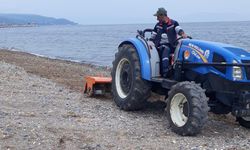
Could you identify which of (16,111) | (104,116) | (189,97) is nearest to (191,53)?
(189,97)

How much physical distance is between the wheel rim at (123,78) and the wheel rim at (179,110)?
1647 millimetres

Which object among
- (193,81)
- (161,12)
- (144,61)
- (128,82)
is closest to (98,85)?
(128,82)

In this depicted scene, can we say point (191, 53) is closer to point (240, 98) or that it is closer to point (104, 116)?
point (240, 98)

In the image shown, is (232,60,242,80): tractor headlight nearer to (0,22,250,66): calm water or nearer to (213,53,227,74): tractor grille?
(213,53,227,74): tractor grille

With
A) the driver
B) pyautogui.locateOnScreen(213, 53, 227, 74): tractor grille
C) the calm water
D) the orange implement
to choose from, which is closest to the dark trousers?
the driver

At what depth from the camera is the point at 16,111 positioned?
8352 millimetres

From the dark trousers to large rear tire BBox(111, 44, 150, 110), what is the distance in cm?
39

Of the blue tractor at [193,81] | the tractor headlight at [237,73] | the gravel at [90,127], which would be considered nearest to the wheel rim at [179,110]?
the blue tractor at [193,81]

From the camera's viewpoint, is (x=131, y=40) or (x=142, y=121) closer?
(x=142, y=121)

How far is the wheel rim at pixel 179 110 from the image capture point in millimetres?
7309

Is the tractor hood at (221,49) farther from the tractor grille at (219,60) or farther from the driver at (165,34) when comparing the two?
the driver at (165,34)

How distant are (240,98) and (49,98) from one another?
433 centimetres

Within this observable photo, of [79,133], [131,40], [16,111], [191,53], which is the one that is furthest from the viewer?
[131,40]

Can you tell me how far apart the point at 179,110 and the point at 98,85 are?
10.5 feet
